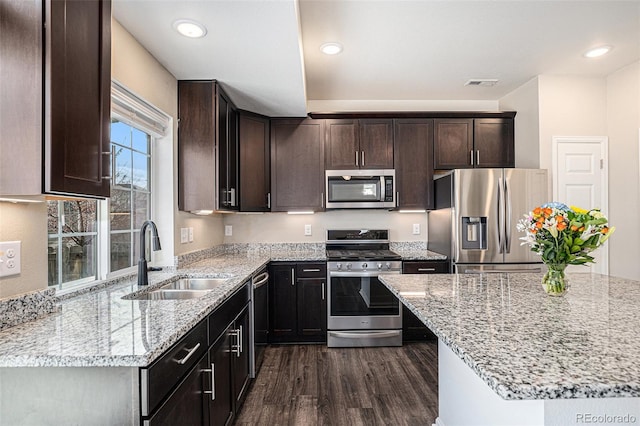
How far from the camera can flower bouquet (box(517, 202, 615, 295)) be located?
4.69 feet

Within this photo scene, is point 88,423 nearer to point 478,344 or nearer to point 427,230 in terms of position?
point 478,344

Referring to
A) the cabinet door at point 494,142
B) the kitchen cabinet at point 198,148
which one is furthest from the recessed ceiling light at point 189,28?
the cabinet door at point 494,142

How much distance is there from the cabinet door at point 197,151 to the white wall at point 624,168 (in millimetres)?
3635

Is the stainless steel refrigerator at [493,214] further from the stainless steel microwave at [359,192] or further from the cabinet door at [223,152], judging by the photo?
the cabinet door at [223,152]

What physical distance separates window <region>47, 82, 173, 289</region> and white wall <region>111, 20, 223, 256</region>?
73 mm

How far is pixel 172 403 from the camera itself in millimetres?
1138

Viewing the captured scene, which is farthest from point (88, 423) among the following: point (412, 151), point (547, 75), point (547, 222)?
point (547, 75)

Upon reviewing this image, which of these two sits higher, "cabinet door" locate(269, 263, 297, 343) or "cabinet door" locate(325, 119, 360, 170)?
"cabinet door" locate(325, 119, 360, 170)

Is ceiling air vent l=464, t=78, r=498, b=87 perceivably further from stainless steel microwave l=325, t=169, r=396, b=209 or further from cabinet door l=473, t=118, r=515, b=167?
stainless steel microwave l=325, t=169, r=396, b=209

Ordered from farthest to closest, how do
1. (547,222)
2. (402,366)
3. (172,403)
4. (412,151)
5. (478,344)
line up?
(412,151)
(402,366)
(547,222)
(172,403)
(478,344)

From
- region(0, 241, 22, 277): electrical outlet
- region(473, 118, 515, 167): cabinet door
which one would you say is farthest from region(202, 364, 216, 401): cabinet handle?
region(473, 118, 515, 167): cabinet door

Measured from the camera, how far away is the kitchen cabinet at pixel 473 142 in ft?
11.9

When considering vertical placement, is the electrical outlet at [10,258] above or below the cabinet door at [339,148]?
below

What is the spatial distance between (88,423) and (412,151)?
3.35m
